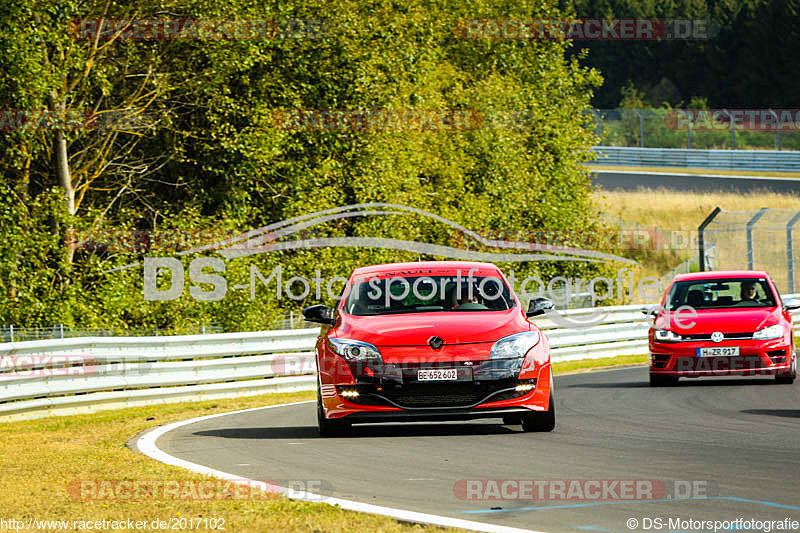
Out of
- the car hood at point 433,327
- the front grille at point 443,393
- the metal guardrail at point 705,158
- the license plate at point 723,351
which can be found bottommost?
the license plate at point 723,351

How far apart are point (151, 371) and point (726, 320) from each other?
26.6ft

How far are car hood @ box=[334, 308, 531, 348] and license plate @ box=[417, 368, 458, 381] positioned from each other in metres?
0.24

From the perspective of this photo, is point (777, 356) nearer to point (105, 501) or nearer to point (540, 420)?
point (540, 420)

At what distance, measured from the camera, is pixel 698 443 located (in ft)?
33.6

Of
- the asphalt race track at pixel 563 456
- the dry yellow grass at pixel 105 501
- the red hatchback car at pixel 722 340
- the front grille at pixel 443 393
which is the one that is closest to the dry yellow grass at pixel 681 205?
the red hatchback car at pixel 722 340

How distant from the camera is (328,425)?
11305 mm

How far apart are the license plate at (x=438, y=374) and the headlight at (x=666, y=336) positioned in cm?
706

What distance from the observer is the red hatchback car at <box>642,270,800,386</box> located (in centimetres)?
1653

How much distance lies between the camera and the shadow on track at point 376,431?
11.5 meters

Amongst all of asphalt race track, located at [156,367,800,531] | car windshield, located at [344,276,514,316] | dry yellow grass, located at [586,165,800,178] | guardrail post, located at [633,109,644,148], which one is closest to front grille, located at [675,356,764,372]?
asphalt race track, located at [156,367,800,531]

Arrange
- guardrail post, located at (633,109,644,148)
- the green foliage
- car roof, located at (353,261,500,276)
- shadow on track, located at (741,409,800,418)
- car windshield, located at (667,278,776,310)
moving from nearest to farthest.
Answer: car roof, located at (353,261,500,276), shadow on track, located at (741,409,800,418), car windshield, located at (667,278,776,310), the green foliage, guardrail post, located at (633,109,644,148)

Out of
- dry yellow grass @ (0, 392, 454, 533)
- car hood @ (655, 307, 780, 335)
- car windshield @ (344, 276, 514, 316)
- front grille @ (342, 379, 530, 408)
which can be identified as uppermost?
car windshield @ (344, 276, 514, 316)

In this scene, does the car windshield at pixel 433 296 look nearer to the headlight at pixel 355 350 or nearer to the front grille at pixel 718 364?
the headlight at pixel 355 350

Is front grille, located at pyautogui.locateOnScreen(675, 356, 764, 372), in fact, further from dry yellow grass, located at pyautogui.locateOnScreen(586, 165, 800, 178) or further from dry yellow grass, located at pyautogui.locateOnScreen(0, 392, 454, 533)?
dry yellow grass, located at pyautogui.locateOnScreen(586, 165, 800, 178)
